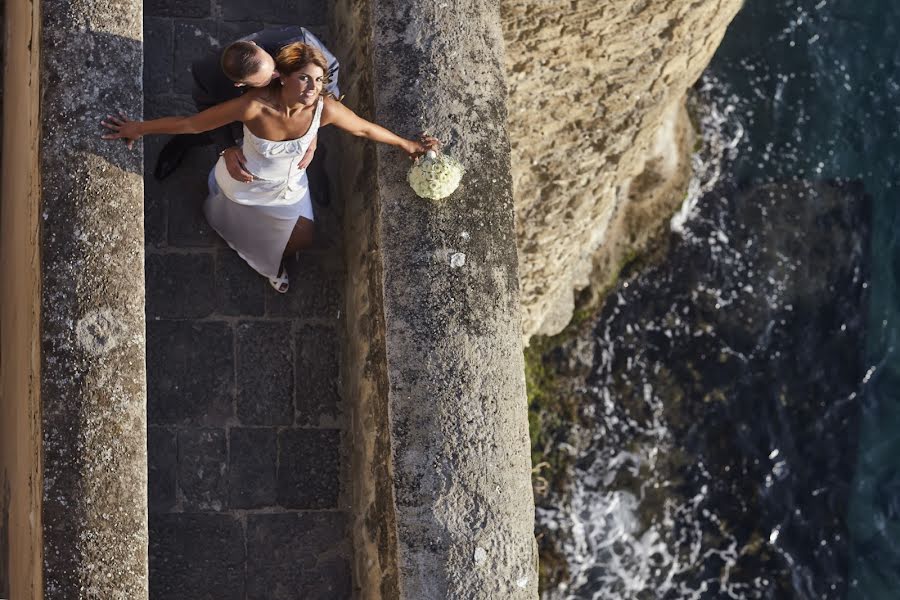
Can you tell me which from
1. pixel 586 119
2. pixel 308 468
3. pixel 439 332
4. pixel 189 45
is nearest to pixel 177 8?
pixel 189 45

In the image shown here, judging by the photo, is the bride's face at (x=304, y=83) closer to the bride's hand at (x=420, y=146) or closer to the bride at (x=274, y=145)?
the bride at (x=274, y=145)

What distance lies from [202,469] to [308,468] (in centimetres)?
42

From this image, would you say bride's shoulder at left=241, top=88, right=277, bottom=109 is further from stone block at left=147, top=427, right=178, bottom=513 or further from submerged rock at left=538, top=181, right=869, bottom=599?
submerged rock at left=538, top=181, right=869, bottom=599

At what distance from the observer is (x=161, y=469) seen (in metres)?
4.36

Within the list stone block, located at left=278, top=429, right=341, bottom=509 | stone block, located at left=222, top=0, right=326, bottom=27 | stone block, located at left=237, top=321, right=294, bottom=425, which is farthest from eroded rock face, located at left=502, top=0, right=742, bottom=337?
stone block, located at left=278, top=429, right=341, bottom=509

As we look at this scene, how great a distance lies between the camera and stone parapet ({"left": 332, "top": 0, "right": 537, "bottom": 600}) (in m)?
3.90

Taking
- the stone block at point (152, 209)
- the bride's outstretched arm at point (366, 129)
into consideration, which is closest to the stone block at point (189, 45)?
the stone block at point (152, 209)

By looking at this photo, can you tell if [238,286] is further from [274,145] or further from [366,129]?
[366,129]

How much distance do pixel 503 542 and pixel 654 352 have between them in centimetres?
457

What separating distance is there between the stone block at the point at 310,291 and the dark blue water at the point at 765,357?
377 cm

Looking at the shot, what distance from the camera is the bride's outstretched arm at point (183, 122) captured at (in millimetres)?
3705

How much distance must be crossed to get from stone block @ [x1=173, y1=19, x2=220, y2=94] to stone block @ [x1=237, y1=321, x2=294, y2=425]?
1.09 meters

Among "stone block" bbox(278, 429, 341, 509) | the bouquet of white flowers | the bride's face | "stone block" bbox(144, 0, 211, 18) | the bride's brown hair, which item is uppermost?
"stone block" bbox(144, 0, 211, 18)

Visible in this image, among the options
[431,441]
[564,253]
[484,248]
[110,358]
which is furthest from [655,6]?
[110,358]
